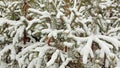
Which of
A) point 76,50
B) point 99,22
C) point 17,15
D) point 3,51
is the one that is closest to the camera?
point 76,50

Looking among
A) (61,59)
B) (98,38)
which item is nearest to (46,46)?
(61,59)

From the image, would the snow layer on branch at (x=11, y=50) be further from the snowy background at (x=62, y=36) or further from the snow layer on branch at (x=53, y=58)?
the snow layer on branch at (x=53, y=58)

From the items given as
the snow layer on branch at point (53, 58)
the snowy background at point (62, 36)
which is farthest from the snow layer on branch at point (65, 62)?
the snow layer on branch at point (53, 58)

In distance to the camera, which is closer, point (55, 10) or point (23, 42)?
point (55, 10)

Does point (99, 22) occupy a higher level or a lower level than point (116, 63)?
higher

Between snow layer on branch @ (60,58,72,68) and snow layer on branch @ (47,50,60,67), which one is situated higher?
snow layer on branch @ (47,50,60,67)

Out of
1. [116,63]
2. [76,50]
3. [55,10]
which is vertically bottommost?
[116,63]

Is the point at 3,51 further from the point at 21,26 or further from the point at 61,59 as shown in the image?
the point at 61,59

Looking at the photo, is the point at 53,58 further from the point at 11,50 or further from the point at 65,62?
the point at 11,50

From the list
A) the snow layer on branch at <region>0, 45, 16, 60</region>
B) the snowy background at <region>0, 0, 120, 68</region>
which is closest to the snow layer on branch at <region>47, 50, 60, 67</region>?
the snowy background at <region>0, 0, 120, 68</region>

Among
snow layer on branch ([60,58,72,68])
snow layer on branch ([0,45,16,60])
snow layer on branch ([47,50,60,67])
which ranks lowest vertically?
snow layer on branch ([0,45,16,60])

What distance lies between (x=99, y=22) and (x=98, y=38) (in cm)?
40

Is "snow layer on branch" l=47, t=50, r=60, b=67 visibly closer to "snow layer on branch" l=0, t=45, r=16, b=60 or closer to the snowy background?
the snowy background

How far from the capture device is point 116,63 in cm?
280
